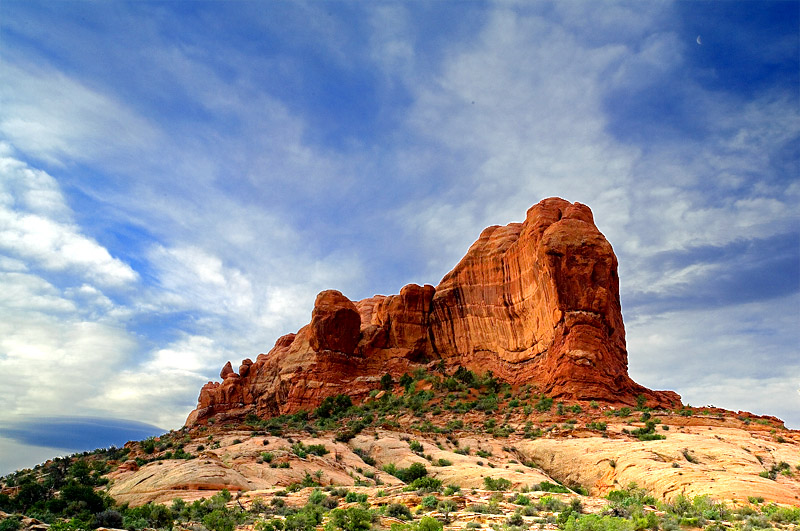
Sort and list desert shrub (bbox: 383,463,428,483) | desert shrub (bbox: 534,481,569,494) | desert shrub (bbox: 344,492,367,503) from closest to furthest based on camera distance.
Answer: desert shrub (bbox: 344,492,367,503) → desert shrub (bbox: 534,481,569,494) → desert shrub (bbox: 383,463,428,483)

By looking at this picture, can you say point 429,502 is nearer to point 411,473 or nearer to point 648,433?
point 411,473

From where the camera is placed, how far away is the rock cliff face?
1767 inches

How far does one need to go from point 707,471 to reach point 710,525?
9548 millimetres

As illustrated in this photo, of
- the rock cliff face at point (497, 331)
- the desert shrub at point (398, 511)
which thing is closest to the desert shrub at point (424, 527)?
the desert shrub at point (398, 511)

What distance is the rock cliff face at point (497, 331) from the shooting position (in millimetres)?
44875

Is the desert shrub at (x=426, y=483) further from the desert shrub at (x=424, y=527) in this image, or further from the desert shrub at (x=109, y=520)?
the desert shrub at (x=109, y=520)

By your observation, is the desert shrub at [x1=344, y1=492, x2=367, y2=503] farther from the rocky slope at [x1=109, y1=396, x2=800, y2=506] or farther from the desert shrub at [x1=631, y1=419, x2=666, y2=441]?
the desert shrub at [x1=631, y1=419, x2=666, y2=441]

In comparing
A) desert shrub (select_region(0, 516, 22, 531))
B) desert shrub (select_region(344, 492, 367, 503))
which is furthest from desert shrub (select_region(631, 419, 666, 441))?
desert shrub (select_region(0, 516, 22, 531))

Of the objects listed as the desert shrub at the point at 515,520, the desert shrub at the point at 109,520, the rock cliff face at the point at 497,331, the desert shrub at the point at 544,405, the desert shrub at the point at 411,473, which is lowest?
the desert shrub at the point at 109,520

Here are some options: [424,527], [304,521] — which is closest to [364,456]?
[304,521]

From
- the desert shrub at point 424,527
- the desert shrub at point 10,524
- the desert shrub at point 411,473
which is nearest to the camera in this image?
the desert shrub at point 10,524

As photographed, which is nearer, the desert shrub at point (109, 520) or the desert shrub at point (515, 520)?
the desert shrub at point (515, 520)

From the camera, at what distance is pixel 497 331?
5728 cm

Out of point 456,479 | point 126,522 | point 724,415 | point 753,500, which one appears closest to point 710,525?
point 753,500
